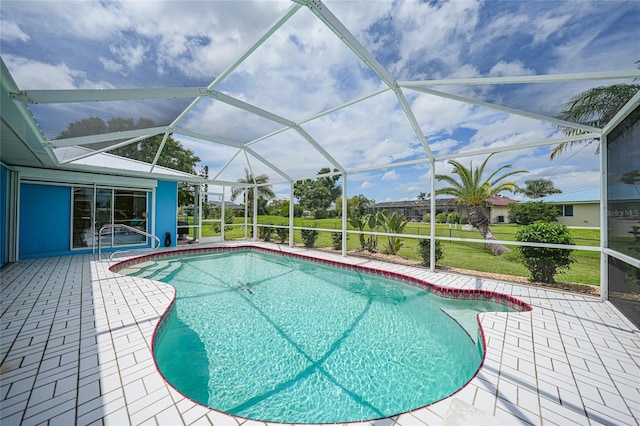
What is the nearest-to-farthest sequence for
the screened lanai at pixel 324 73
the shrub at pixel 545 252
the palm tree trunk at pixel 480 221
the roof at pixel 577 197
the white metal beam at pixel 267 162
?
the screened lanai at pixel 324 73 < the roof at pixel 577 197 < the shrub at pixel 545 252 < the white metal beam at pixel 267 162 < the palm tree trunk at pixel 480 221

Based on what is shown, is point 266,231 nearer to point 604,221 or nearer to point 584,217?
point 584,217

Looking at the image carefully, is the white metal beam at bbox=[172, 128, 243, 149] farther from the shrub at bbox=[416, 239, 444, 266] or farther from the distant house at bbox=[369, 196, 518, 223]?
the shrub at bbox=[416, 239, 444, 266]

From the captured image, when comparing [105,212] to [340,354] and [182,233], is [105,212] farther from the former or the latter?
[340,354]

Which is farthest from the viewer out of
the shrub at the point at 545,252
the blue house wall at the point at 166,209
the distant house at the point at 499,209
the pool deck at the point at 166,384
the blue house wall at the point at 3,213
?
the blue house wall at the point at 166,209

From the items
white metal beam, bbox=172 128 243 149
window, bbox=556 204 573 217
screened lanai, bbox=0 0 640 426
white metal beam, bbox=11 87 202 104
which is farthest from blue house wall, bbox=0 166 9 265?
window, bbox=556 204 573 217

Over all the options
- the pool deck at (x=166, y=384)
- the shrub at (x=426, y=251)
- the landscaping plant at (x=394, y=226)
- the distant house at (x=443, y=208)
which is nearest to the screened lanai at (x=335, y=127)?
the pool deck at (x=166, y=384)

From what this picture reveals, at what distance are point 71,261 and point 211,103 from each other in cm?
675

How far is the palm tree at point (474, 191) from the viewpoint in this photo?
9427 mm

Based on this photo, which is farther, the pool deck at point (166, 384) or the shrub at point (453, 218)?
the shrub at point (453, 218)

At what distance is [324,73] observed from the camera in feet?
16.9

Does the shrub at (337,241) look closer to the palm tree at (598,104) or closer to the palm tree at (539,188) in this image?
the palm tree at (539,188)

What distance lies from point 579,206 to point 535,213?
1.00 metres

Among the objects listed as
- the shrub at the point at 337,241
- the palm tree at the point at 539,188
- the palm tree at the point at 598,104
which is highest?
the palm tree at the point at 598,104

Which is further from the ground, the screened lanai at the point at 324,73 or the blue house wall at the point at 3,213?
the screened lanai at the point at 324,73
